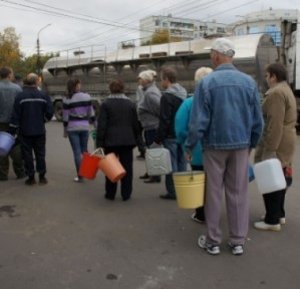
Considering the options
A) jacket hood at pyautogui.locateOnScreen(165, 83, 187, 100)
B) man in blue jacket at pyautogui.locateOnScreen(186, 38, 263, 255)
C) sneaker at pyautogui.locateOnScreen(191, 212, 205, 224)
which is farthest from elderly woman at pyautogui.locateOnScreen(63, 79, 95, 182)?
man in blue jacket at pyautogui.locateOnScreen(186, 38, 263, 255)

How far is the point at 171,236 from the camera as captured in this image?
569cm

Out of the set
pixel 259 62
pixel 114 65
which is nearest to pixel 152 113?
pixel 259 62

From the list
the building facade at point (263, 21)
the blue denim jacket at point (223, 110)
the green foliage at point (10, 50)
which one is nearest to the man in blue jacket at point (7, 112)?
the blue denim jacket at point (223, 110)

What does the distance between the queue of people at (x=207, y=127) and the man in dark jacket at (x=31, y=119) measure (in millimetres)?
15

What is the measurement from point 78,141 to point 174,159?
203cm

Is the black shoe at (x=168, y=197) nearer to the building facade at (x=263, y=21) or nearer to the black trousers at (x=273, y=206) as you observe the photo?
the black trousers at (x=273, y=206)

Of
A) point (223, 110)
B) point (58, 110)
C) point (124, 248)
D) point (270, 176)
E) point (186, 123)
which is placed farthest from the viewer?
point (58, 110)

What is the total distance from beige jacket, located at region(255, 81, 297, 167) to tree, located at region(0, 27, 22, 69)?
54528 millimetres

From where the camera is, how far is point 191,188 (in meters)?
5.11

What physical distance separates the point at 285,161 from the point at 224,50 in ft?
5.30

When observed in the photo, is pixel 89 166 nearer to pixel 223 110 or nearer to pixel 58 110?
pixel 223 110

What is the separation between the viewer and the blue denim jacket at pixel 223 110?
16.0 ft

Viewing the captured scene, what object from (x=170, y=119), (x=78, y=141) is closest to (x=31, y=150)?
(x=78, y=141)

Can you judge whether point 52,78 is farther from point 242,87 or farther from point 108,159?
point 242,87
